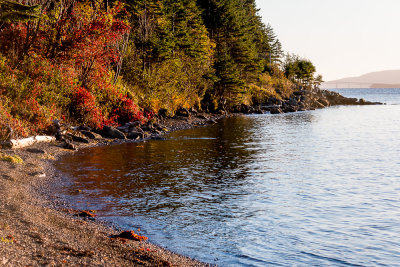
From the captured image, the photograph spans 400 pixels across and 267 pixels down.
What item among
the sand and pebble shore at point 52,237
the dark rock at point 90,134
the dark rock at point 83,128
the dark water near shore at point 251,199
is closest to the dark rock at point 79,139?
the dark rock at point 90,134

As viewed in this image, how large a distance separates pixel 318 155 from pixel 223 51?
44.0 metres

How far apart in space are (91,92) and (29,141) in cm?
1055

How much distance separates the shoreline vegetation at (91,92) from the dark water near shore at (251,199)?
1619 millimetres

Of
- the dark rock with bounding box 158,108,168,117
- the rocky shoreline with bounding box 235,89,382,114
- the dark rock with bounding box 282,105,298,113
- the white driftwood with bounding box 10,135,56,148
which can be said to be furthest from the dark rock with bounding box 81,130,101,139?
the dark rock with bounding box 282,105,298,113

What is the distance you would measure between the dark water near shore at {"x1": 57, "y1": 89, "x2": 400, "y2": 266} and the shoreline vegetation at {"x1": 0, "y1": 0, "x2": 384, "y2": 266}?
63.7 inches

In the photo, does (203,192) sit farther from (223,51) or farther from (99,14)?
(223,51)

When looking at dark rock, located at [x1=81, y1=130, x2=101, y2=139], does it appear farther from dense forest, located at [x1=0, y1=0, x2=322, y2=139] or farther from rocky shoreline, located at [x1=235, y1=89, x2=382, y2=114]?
rocky shoreline, located at [x1=235, y1=89, x2=382, y2=114]

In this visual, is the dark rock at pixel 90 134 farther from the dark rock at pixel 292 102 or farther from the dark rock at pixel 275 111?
the dark rock at pixel 292 102

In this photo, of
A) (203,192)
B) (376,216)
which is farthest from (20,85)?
(376,216)

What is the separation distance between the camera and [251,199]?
17031 millimetres

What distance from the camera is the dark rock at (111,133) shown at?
1342 inches

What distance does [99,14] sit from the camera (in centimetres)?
3638

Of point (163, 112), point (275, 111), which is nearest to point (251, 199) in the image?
point (163, 112)

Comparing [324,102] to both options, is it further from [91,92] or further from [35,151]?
[35,151]
